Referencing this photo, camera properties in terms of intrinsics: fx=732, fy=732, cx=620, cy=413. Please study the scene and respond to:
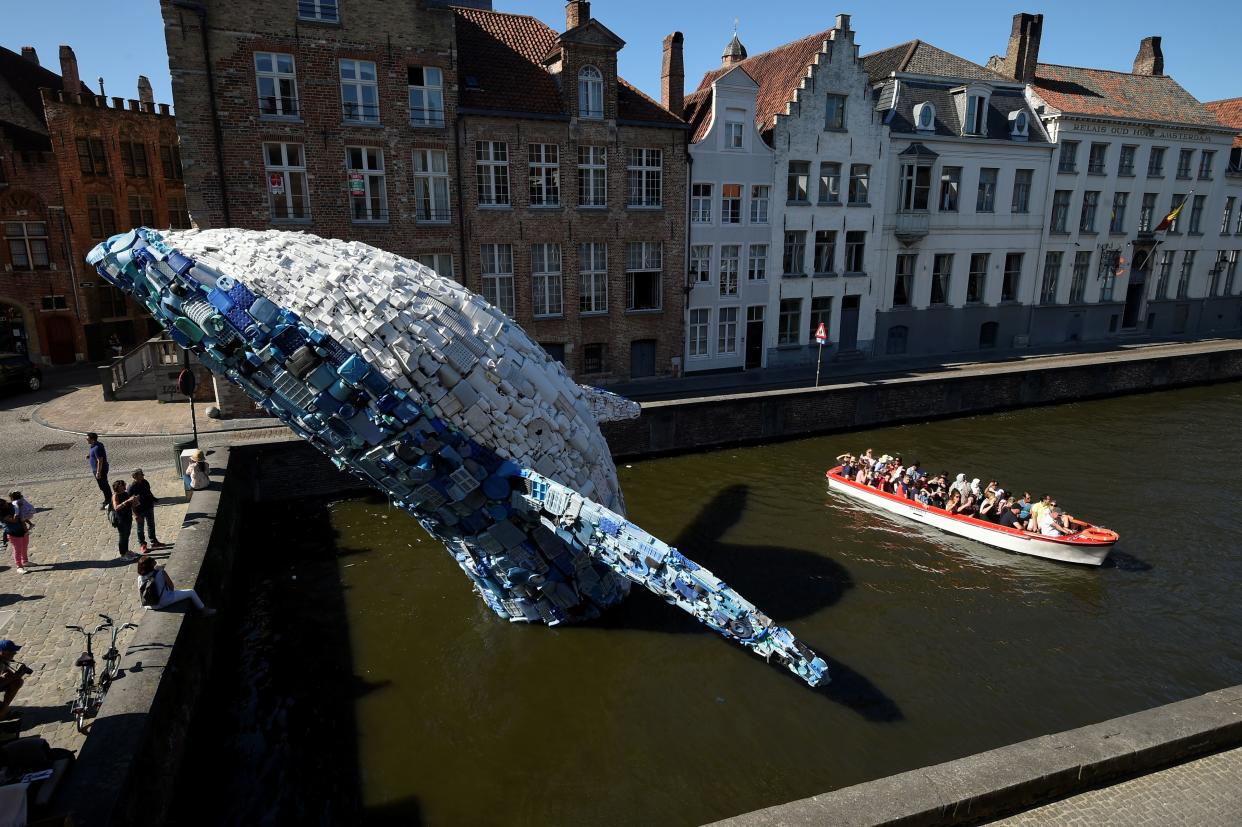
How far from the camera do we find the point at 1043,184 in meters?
38.4

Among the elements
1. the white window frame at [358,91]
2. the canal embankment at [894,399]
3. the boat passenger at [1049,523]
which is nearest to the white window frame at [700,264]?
the canal embankment at [894,399]

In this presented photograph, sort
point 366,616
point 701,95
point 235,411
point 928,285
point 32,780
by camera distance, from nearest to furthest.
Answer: point 32,780
point 366,616
point 235,411
point 701,95
point 928,285

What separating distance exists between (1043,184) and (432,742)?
40913 mm

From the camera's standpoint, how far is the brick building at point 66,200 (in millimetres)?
32156

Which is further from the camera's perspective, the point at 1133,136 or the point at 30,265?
the point at 1133,136

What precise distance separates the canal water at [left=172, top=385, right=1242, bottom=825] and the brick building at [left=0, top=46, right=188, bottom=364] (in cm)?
2353

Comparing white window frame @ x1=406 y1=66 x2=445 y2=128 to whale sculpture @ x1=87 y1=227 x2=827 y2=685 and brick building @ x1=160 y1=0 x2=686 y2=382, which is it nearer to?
brick building @ x1=160 y1=0 x2=686 y2=382

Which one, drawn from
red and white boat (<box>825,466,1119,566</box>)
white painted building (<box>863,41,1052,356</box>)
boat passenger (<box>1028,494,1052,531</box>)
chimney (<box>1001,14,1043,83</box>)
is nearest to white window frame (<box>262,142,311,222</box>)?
red and white boat (<box>825,466,1119,566</box>)

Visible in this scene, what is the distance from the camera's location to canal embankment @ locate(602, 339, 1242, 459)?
2319 centimetres

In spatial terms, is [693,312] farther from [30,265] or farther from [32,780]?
[30,265]

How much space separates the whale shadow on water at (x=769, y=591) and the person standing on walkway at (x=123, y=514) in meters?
8.80

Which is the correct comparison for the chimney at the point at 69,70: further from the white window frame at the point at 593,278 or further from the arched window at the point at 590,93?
the white window frame at the point at 593,278

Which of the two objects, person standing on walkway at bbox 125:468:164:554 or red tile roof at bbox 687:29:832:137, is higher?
red tile roof at bbox 687:29:832:137

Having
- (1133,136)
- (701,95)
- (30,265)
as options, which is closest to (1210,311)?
(1133,136)
